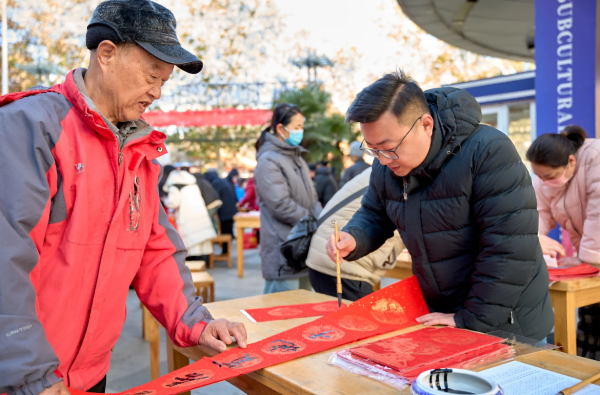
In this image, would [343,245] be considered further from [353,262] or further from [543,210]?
[543,210]

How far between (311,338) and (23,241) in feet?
2.79

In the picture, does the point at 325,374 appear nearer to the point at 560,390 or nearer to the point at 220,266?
the point at 560,390

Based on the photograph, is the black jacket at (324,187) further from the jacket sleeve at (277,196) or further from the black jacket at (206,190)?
the jacket sleeve at (277,196)

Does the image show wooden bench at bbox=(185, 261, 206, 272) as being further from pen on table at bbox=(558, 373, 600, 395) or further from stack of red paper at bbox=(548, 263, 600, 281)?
pen on table at bbox=(558, 373, 600, 395)

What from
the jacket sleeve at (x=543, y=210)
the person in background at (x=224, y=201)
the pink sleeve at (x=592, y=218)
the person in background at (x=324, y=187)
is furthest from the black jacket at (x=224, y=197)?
the pink sleeve at (x=592, y=218)

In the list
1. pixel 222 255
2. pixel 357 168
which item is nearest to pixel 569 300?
pixel 357 168

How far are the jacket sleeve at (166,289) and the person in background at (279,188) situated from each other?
2.04 meters

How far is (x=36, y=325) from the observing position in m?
1.04

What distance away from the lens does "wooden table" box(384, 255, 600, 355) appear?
8.46 feet

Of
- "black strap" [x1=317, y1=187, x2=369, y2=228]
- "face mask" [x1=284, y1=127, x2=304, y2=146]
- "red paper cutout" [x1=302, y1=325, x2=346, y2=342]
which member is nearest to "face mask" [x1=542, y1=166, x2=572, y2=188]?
"black strap" [x1=317, y1=187, x2=369, y2=228]

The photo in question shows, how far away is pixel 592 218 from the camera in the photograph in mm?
2883

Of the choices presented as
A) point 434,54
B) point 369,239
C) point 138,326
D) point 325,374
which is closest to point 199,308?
point 325,374

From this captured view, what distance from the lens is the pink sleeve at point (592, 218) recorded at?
9.23ft

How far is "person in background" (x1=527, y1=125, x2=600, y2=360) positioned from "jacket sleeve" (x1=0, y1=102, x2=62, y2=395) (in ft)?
8.31
